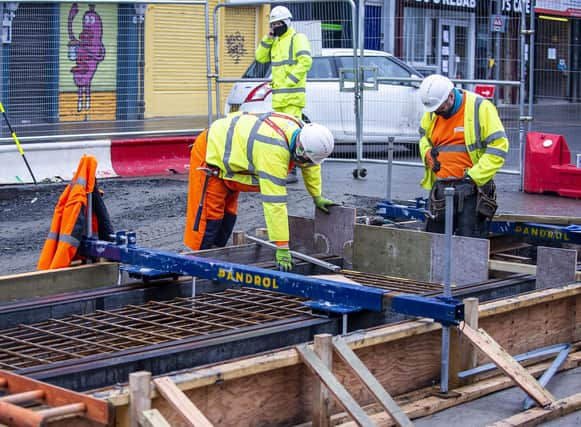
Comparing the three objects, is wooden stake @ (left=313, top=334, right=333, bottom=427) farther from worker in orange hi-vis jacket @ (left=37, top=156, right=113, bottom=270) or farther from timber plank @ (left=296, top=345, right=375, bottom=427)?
worker in orange hi-vis jacket @ (left=37, top=156, right=113, bottom=270)

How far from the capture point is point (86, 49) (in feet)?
48.6

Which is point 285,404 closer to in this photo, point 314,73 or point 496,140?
point 496,140

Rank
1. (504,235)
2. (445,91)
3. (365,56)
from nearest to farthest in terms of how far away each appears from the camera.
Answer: (445,91) → (504,235) → (365,56)

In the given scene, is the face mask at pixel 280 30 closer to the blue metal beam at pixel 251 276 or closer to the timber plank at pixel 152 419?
the blue metal beam at pixel 251 276

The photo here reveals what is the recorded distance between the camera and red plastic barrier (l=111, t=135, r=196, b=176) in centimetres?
1451

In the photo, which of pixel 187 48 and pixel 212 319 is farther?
pixel 187 48

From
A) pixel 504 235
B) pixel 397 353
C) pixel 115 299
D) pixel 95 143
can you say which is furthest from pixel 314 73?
pixel 397 353

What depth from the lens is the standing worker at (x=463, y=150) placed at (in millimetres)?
8258

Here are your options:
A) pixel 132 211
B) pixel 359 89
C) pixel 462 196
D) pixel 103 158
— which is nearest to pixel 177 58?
pixel 103 158

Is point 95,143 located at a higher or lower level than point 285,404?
higher

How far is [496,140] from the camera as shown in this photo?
326 inches

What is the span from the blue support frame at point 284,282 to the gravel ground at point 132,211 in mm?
2356

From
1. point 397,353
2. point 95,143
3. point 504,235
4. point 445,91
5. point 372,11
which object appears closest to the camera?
point 397,353

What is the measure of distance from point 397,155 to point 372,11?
3030 millimetres
